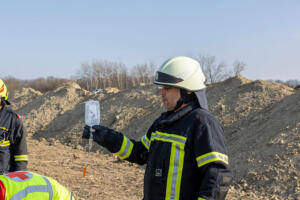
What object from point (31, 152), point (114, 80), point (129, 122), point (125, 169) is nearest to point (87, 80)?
point (114, 80)

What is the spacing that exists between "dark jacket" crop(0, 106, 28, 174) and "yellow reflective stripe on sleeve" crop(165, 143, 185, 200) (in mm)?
2378

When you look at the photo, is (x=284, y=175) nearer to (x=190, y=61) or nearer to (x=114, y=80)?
(x=190, y=61)

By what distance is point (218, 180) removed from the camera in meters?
2.44

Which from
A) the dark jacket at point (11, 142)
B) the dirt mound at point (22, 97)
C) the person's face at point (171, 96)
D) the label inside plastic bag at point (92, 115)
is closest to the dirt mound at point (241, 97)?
the dark jacket at point (11, 142)

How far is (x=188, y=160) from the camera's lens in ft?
8.43

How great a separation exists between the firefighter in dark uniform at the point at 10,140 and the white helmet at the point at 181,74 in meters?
2.24

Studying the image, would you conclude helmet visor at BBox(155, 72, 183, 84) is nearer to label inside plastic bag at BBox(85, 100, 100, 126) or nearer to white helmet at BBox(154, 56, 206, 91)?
white helmet at BBox(154, 56, 206, 91)

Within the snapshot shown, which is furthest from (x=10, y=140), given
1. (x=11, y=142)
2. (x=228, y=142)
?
(x=228, y=142)

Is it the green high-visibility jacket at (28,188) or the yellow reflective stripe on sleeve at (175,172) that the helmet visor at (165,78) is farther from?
the green high-visibility jacket at (28,188)

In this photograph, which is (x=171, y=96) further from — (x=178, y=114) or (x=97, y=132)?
(x=97, y=132)

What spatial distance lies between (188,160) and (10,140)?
2.56m

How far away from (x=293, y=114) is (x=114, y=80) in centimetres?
→ 4280

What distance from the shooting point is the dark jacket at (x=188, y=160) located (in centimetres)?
246

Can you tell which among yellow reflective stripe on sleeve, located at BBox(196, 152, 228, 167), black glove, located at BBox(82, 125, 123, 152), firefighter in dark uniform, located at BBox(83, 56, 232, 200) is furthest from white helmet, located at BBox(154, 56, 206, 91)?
black glove, located at BBox(82, 125, 123, 152)
